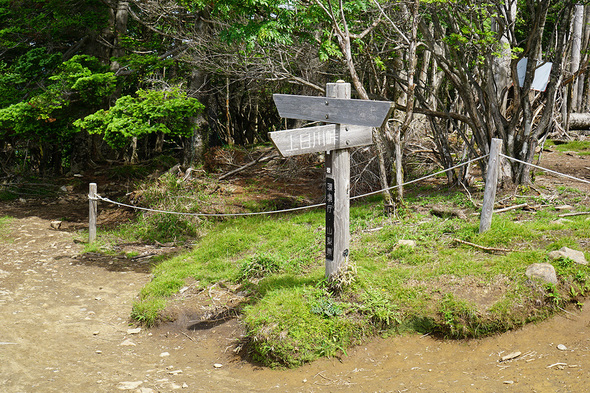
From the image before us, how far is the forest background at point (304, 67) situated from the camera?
28.4 feet

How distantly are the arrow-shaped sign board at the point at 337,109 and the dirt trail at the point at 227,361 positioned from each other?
2.29 m

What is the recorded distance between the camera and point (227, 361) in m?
5.73

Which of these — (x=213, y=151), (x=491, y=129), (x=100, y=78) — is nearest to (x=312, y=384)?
(x=491, y=129)

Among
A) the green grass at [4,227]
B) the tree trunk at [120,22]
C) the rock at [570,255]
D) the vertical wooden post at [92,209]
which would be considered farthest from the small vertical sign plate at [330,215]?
the tree trunk at [120,22]

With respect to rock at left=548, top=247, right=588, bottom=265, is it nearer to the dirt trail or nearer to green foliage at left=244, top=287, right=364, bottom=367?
the dirt trail

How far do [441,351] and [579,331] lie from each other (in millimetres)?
1329

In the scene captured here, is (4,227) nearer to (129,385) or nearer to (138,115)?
(138,115)

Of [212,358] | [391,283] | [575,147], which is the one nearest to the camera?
[212,358]

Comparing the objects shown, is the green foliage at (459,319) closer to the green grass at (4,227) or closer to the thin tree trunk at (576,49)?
the green grass at (4,227)

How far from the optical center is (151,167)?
16.1 meters

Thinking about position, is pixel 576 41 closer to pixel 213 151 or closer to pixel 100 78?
pixel 213 151

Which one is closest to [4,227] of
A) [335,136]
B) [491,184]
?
[335,136]

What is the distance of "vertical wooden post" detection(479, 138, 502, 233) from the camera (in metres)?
6.66

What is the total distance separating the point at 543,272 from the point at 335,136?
8.62 ft
